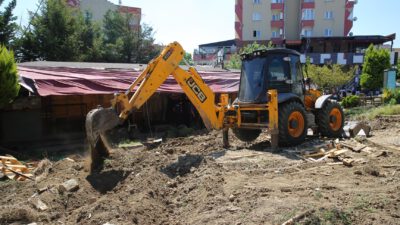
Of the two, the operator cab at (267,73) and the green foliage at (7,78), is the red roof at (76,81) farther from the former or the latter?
the operator cab at (267,73)

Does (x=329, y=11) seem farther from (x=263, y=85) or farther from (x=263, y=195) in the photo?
(x=263, y=195)

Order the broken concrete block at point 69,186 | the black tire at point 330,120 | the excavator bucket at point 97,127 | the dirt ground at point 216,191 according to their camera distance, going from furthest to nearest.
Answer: the black tire at point 330,120
the excavator bucket at point 97,127
the broken concrete block at point 69,186
the dirt ground at point 216,191

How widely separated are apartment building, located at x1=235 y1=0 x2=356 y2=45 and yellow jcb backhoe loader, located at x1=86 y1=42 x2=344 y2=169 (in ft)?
135

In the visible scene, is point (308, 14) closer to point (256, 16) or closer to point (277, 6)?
point (277, 6)

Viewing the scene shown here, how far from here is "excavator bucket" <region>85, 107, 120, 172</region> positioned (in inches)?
271

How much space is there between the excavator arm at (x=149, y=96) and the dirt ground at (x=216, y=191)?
0.69m

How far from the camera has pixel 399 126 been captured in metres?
13.0

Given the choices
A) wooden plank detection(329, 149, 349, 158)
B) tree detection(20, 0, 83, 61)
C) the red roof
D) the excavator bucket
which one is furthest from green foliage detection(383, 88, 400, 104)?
tree detection(20, 0, 83, 61)

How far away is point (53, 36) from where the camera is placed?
27594mm

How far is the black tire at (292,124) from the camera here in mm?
8981

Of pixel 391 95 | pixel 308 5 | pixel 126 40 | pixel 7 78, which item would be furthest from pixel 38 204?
pixel 308 5

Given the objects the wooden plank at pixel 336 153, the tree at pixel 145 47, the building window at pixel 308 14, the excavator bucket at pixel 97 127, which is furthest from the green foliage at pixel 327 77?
the excavator bucket at pixel 97 127

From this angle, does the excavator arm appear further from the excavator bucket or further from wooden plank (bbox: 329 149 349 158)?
wooden plank (bbox: 329 149 349 158)

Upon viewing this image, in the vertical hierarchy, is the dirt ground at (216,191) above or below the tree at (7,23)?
below
